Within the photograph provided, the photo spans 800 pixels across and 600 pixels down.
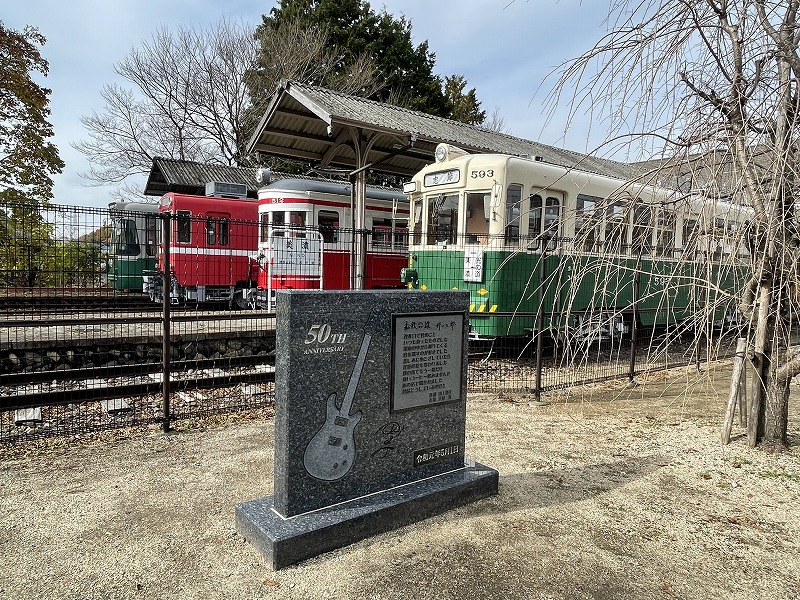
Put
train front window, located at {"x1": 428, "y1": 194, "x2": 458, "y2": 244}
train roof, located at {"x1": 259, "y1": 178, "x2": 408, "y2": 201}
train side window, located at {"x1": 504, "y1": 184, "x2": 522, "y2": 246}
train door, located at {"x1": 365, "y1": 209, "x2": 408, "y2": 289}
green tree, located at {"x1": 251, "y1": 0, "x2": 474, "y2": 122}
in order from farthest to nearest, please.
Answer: green tree, located at {"x1": 251, "y1": 0, "x2": 474, "y2": 122}
train roof, located at {"x1": 259, "y1": 178, "x2": 408, "y2": 201}
train door, located at {"x1": 365, "y1": 209, "x2": 408, "y2": 289}
train front window, located at {"x1": 428, "y1": 194, "x2": 458, "y2": 244}
train side window, located at {"x1": 504, "y1": 184, "x2": 522, "y2": 246}

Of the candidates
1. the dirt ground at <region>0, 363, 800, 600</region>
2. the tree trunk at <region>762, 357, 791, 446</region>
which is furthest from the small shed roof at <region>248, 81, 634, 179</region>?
the dirt ground at <region>0, 363, 800, 600</region>

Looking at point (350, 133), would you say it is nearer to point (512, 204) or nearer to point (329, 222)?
point (329, 222)

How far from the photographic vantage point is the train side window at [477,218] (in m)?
8.56

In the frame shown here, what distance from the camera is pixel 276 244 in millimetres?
12250

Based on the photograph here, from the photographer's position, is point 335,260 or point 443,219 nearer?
point 443,219

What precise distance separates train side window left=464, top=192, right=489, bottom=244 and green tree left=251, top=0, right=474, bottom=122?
1895 cm

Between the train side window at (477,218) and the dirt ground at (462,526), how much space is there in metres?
3.81

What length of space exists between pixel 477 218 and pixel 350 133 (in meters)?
4.09

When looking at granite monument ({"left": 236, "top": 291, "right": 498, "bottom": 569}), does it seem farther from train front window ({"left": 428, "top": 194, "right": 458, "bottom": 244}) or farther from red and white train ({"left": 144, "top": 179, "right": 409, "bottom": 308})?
red and white train ({"left": 144, "top": 179, "right": 409, "bottom": 308})

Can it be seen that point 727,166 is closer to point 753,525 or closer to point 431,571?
point 753,525

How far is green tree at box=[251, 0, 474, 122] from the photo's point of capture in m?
26.5

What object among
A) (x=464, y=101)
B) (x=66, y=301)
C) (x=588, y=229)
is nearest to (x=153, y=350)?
(x=66, y=301)

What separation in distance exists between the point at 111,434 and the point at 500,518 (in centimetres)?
389

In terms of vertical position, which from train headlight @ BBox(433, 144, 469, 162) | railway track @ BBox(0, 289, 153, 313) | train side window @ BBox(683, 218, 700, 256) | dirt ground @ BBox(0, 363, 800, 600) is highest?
train headlight @ BBox(433, 144, 469, 162)
